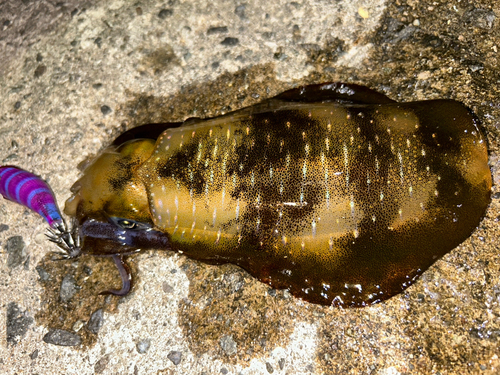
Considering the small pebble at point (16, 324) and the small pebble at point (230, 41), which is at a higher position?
the small pebble at point (230, 41)

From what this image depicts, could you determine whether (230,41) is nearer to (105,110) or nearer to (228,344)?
(105,110)

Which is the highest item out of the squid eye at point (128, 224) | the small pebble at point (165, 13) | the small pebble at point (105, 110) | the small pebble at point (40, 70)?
the small pebble at point (165, 13)

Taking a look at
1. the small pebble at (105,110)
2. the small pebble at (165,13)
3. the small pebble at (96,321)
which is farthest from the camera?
the small pebble at (165,13)

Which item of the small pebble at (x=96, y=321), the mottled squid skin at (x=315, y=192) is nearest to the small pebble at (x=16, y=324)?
the small pebble at (x=96, y=321)

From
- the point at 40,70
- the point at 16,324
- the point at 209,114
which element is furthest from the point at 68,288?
the point at 40,70

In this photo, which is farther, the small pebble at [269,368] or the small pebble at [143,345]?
the small pebble at [143,345]

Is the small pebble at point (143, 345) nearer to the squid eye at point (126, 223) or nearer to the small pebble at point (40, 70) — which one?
the squid eye at point (126, 223)

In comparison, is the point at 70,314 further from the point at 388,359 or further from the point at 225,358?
the point at 388,359

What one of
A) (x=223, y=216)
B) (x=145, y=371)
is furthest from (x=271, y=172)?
(x=145, y=371)
